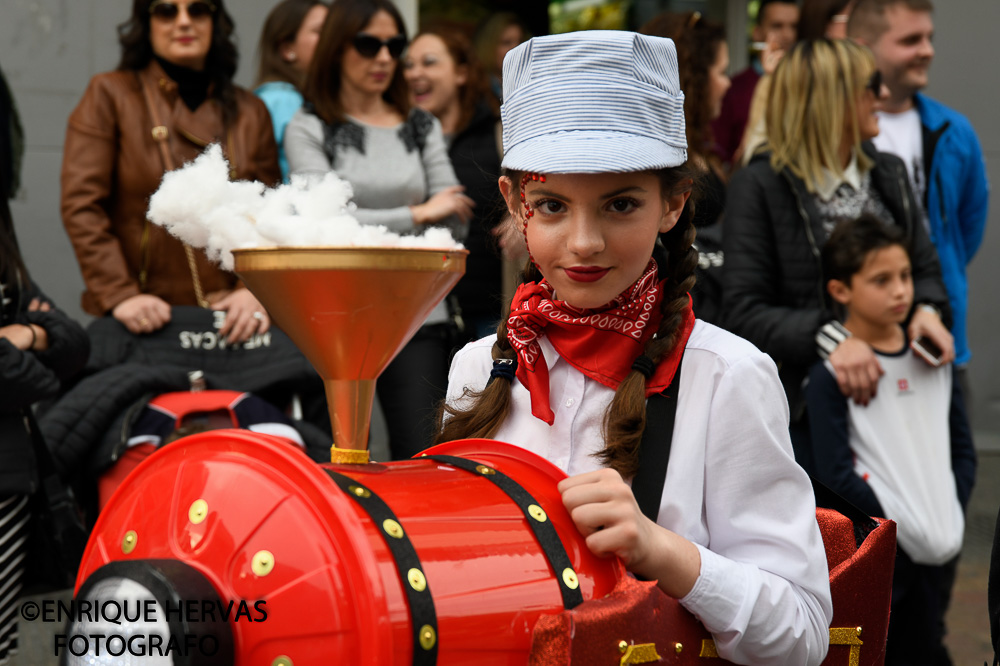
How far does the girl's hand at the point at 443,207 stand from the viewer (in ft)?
14.1

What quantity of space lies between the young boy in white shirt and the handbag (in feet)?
8.21

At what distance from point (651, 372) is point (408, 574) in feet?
2.31

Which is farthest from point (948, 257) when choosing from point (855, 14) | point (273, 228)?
point (273, 228)

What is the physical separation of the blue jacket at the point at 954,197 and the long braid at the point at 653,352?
2894mm

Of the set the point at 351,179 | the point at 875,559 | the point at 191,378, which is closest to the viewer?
the point at 875,559

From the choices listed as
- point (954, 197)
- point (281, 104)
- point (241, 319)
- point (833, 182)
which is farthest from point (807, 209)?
point (281, 104)

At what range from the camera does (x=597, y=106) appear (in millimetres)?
1824

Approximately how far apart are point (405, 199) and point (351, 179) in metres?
0.24

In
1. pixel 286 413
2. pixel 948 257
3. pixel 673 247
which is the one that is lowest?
pixel 286 413

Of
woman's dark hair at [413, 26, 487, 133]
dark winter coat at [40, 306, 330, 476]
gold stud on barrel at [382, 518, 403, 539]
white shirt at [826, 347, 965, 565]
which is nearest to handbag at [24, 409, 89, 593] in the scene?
dark winter coat at [40, 306, 330, 476]

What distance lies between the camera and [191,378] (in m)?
3.83

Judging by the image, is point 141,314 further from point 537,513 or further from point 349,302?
point 537,513

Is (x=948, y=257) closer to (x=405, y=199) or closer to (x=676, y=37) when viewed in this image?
(x=676, y=37)

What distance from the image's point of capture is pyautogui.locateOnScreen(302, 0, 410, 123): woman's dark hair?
4.38 metres
